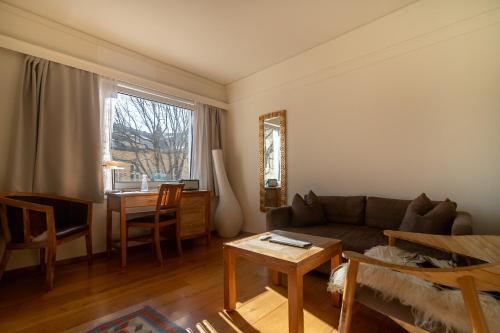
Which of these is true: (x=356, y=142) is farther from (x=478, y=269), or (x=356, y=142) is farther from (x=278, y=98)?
(x=478, y=269)

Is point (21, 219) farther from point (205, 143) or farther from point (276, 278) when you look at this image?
point (205, 143)

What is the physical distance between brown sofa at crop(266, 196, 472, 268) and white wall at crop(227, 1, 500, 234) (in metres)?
0.23

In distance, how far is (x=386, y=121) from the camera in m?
2.59

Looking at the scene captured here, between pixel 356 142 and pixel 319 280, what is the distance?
161 centimetres

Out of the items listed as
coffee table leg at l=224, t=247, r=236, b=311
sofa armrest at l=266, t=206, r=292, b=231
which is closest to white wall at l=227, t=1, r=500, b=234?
sofa armrest at l=266, t=206, r=292, b=231

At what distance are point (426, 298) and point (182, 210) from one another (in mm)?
2668

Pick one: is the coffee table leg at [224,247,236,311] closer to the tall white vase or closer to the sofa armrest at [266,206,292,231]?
the sofa armrest at [266,206,292,231]

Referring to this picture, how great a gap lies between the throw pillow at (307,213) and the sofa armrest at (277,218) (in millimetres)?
80

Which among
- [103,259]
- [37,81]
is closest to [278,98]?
[37,81]

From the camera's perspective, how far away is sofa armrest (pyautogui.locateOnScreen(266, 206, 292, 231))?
2486mm

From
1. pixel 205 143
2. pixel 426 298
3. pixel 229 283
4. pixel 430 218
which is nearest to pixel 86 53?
pixel 205 143

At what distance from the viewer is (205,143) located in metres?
3.96

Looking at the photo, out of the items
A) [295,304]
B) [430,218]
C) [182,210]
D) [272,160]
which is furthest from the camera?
[272,160]

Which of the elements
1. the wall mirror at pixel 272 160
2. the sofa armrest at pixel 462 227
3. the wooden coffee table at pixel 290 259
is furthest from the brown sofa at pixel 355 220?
the wall mirror at pixel 272 160
